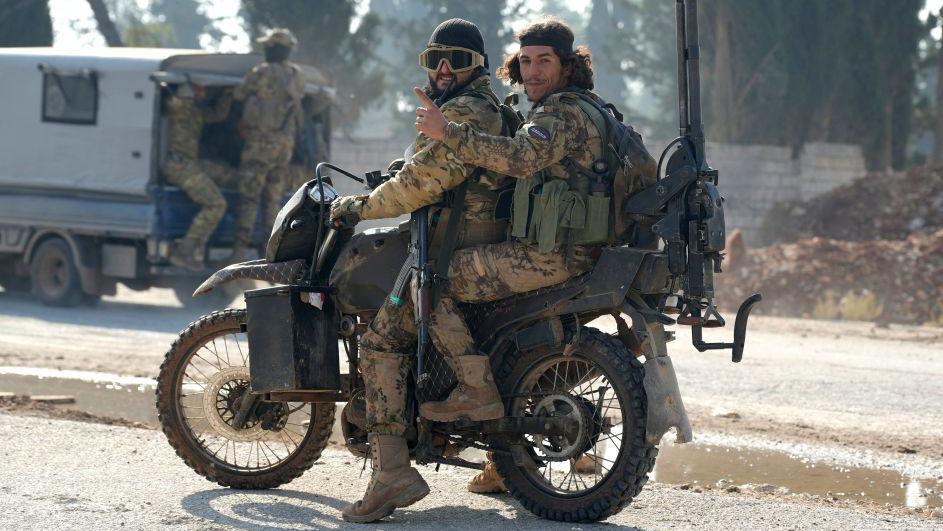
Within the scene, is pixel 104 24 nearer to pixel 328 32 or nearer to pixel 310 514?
pixel 328 32

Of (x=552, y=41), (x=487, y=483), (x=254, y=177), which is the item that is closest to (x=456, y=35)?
(x=552, y=41)

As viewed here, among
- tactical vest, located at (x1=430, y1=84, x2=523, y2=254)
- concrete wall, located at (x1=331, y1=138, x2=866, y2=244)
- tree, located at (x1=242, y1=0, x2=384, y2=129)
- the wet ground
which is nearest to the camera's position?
tactical vest, located at (x1=430, y1=84, x2=523, y2=254)

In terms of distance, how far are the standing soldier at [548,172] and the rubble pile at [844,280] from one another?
12138 millimetres

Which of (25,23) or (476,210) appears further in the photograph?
(25,23)

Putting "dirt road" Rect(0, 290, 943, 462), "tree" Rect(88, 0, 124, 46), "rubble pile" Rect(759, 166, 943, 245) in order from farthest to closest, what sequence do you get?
1. "tree" Rect(88, 0, 124, 46)
2. "rubble pile" Rect(759, 166, 943, 245)
3. "dirt road" Rect(0, 290, 943, 462)

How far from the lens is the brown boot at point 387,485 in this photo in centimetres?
550

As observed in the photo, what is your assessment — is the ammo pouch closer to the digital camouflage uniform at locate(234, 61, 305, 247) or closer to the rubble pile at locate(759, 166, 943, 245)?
the digital camouflage uniform at locate(234, 61, 305, 247)

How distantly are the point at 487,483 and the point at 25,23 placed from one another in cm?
2545

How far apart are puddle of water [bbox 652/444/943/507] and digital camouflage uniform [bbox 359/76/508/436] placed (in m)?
1.86

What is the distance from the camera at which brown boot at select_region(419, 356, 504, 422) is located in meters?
5.50

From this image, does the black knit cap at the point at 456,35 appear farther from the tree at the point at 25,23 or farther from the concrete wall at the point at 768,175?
the tree at the point at 25,23

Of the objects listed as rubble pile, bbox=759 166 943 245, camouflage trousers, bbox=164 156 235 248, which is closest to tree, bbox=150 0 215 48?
rubble pile, bbox=759 166 943 245

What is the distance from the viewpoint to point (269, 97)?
15.2 metres

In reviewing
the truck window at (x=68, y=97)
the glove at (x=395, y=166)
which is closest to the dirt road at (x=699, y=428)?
the glove at (x=395, y=166)
